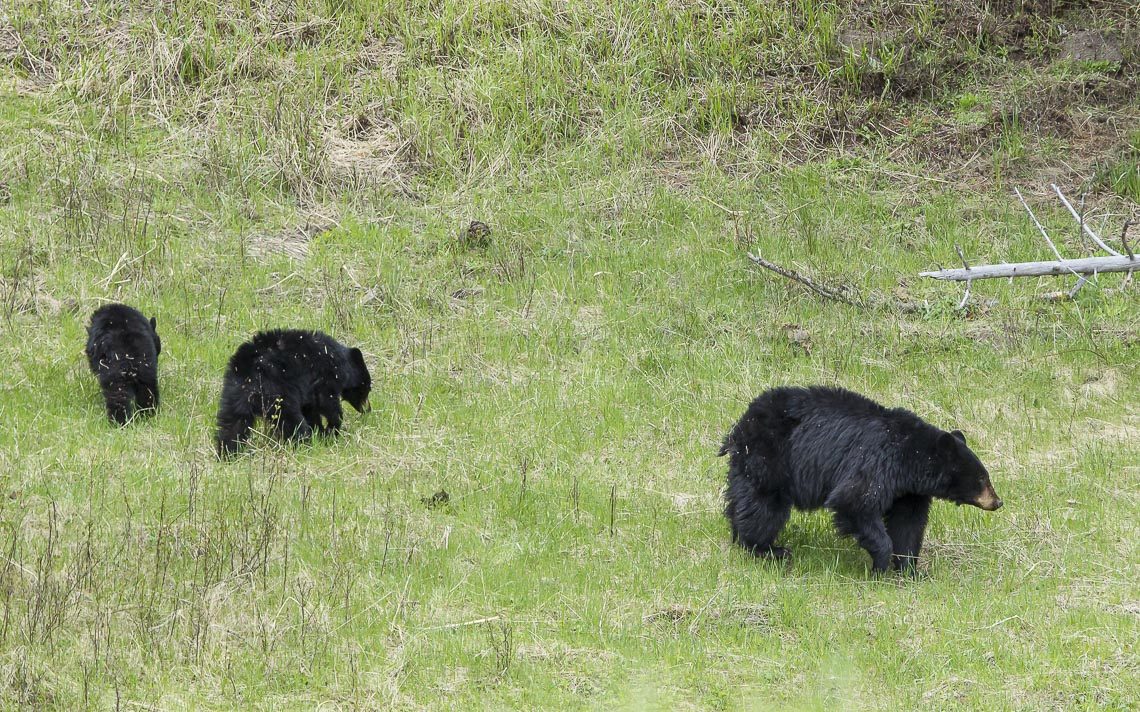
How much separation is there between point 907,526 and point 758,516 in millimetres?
A: 898

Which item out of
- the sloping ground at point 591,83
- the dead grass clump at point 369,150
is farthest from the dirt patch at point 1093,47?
the dead grass clump at point 369,150

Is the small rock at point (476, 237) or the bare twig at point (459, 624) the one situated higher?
the bare twig at point (459, 624)

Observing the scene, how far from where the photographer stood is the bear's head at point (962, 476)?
7.92 m

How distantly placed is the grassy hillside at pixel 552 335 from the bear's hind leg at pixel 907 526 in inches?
6.0

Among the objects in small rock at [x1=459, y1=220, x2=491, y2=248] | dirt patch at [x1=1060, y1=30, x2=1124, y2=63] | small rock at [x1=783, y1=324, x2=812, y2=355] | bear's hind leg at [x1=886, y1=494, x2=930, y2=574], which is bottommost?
small rock at [x1=783, y1=324, x2=812, y2=355]

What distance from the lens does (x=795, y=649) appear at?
23.0ft

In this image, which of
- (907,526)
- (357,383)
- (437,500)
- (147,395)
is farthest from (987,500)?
(147,395)

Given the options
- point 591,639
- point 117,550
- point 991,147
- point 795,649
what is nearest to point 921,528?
point 795,649

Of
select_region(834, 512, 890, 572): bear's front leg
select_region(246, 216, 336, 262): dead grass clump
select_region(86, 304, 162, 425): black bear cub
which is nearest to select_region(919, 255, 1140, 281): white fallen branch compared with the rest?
select_region(834, 512, 890, 572): bear's front leg

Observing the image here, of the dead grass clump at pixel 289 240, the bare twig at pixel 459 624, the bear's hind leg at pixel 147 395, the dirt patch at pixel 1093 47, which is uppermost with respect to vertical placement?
the dirt patch at pixel 1093 47

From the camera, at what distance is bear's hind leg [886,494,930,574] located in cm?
798

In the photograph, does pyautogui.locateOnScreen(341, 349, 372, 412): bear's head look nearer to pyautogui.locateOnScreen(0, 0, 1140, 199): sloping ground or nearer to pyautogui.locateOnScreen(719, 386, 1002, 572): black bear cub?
pyautogui.locateOnScreen(719, 386, 1002, 572): black bear cub

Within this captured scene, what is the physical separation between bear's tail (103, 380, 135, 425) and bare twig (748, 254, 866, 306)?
18.8 ft

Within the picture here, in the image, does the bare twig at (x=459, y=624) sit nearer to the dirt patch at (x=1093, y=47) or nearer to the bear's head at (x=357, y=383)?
the bear's head at (x=357, y=383)
